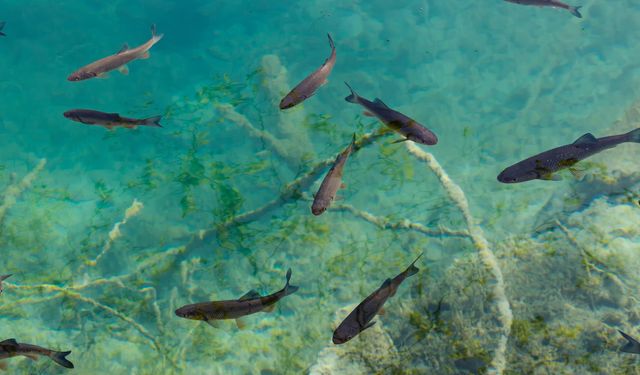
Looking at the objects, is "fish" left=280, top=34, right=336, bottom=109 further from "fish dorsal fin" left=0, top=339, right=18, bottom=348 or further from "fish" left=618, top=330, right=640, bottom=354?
"fish" left=618, top=330, right=640, bottom=354

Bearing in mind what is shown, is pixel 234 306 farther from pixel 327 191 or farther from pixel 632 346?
pixel 632 346

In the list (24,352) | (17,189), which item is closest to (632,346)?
(24,352)

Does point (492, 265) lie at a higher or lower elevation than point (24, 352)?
lower

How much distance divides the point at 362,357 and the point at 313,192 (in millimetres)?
3085

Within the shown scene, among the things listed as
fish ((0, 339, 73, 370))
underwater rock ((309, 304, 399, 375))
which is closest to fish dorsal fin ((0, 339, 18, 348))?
fish ((0, 339, 73, 370))

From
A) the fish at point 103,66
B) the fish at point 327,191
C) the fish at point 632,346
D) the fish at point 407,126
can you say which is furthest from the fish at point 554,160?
the fish at point 103,66

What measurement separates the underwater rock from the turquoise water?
2cm

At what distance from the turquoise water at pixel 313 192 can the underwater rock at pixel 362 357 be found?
0.02 metres

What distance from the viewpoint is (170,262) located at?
237 inches

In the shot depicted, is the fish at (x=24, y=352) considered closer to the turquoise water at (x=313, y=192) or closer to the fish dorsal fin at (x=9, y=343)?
the fish dorsal fin at (x=9, y=343)

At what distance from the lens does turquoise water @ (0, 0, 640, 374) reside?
4.21 meters

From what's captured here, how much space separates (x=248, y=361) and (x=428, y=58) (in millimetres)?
8611

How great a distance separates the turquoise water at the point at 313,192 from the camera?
13.8 feet

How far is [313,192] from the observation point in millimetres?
6504
